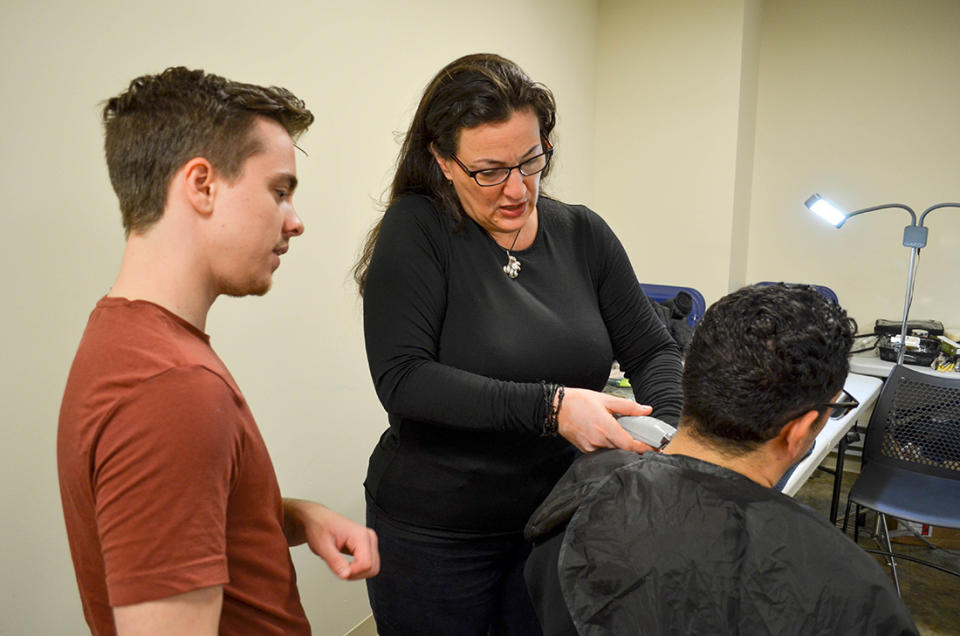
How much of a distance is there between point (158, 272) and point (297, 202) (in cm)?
131

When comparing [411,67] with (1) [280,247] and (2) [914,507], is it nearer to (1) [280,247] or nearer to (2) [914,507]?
(1) [280,247]

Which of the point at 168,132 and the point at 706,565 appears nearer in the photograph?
the point at 168,132

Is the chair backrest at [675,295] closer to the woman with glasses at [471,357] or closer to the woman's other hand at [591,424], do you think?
the woman with glasses at [471,357]

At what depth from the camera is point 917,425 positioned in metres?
2.55

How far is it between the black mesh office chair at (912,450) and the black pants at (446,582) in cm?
175

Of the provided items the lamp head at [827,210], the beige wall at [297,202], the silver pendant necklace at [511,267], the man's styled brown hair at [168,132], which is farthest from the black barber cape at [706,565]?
the lamp head at [827,210]

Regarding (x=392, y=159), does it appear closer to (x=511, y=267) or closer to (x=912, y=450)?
(x=511, y=267)

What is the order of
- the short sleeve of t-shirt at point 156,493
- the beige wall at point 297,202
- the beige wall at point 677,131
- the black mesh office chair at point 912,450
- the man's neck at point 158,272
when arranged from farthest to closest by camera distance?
the beige wall at point 677,131, the black mesh office chair at point 912,450, the beige wall at point 297,202, the man's neck at point 158,272, the short sleeve of t-shirt at point 156,493

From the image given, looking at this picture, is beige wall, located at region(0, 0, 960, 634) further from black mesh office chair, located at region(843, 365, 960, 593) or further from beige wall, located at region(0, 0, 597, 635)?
black mesh office chair, located at region(843, 365, 960, 593)

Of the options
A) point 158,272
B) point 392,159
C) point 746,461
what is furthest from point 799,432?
point 392,159

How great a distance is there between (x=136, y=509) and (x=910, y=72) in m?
4.17

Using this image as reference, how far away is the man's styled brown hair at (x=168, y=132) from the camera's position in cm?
70

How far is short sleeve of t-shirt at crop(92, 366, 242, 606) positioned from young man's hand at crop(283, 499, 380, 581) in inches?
9.7

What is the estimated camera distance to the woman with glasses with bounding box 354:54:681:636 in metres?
1.13
